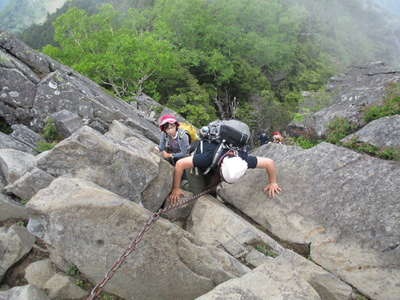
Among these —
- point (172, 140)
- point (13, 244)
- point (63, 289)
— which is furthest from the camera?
point (172, 140)

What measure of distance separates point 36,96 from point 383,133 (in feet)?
37.7

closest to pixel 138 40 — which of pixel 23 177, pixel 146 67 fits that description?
pixel 146 67

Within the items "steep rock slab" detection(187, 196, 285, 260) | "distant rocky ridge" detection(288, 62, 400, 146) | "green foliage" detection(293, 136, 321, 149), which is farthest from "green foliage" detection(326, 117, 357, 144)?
"steep rock slab" detection(187, 196, 285, 260)

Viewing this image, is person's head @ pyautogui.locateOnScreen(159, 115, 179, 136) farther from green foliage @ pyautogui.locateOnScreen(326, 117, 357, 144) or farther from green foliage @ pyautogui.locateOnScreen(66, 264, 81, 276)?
green foliage @ pyautogui.locateOnScreen(326, 117, 357, 144)

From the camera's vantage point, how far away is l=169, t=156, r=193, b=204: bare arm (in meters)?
6.13

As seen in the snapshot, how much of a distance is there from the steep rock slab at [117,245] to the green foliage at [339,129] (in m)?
6.59

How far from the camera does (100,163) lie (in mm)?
5645

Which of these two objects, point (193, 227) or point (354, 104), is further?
point (354, 104)

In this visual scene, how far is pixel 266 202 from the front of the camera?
277 inches

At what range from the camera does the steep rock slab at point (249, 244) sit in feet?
14.6

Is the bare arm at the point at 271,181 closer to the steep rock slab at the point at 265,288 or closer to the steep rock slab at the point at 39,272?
the steep rock slab at the point at 265,288

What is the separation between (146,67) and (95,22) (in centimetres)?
1514

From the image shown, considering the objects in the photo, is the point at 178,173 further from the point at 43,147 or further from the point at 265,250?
the point at 43,147

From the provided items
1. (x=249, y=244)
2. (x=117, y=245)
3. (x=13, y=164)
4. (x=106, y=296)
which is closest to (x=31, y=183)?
(x=13, y=164)
